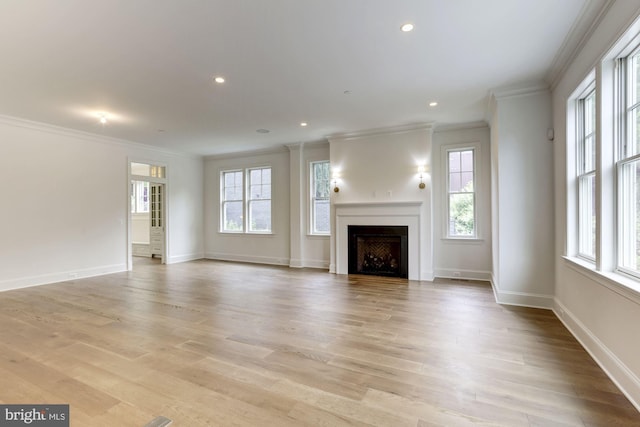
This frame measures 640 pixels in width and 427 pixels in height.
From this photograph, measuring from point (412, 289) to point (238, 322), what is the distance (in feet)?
9.26

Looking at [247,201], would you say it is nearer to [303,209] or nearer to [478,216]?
[303,209]

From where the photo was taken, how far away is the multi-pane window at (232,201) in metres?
8.32

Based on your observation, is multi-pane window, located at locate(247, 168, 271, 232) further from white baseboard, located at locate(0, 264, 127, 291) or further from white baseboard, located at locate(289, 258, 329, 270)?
white baseboard, located at locate(0, 264, 127, 291)

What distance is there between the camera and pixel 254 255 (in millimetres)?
8023

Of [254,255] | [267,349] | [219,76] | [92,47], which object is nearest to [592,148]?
[267,349]

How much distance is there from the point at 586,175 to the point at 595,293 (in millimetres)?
1210

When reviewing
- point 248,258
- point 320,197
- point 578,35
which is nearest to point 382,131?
point 320,197

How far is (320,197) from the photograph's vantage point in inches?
281

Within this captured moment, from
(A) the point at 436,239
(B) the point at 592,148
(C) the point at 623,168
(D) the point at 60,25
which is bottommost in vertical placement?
(A) the point at 436,239

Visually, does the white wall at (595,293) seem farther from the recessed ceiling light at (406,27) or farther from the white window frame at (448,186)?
the white window frame at (448,186)

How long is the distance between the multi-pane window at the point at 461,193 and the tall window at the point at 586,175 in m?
2.45

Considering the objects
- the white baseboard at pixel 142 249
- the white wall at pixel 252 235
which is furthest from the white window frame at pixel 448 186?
the white baseboard at pixel 142 249

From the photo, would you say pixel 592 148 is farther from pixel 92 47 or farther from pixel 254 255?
pixel 254 255

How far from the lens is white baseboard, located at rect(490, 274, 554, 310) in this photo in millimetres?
3887
